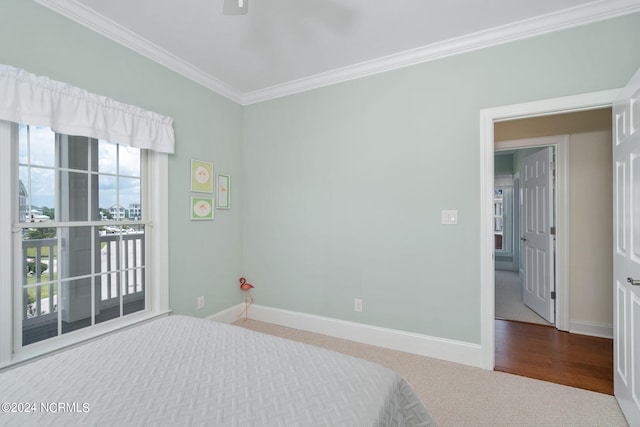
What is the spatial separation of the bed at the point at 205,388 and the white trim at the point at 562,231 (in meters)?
2.95

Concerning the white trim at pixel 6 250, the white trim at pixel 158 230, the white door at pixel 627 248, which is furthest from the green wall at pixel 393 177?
the white trim at pixel 6 250

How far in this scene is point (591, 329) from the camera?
2916mm

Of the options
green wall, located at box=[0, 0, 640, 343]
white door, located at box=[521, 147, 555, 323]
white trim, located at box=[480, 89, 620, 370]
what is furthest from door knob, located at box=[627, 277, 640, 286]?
white door, located at box=[521, 147, 555, 323]

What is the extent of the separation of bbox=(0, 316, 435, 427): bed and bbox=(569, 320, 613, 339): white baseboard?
2987 millimetres

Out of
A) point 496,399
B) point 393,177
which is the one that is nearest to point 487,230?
point 393,177

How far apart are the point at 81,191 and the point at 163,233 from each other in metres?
0.68

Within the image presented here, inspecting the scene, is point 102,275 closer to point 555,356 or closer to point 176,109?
point 176,109

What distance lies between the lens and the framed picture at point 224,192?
3123 mm

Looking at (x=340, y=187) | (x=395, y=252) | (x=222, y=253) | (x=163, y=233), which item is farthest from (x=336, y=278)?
(x=163, y=233)

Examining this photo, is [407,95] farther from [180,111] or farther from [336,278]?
[180,111]

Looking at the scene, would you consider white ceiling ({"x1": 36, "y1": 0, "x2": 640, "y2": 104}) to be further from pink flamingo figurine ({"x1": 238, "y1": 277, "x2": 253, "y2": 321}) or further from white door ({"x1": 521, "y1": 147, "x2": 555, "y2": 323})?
pink flamingo figurine ({"x1": 238, "y1": 277, "x2": 253, "y2": 321})

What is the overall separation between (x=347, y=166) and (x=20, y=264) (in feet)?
8.47

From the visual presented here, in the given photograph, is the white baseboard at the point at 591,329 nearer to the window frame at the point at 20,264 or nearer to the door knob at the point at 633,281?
the door knob at the point at 633,281

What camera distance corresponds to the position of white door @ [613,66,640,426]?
1504mm
